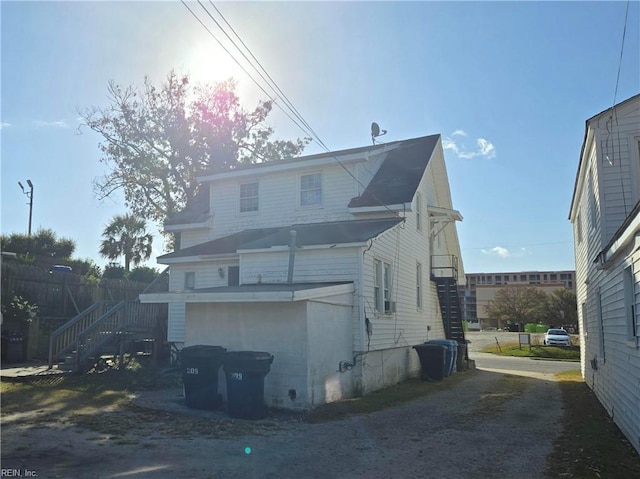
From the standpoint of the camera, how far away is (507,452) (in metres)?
7.64

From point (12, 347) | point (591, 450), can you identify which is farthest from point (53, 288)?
point (591, 450)

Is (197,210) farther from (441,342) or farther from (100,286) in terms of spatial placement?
(441,342)

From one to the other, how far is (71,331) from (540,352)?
98.4 feet

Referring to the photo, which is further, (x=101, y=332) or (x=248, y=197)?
(x=248, y=197)

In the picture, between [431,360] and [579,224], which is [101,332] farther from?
[579,224]

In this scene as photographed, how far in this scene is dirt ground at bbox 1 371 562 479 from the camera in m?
6.50

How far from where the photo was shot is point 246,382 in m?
10.3

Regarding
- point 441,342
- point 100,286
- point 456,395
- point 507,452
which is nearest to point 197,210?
point 100,286

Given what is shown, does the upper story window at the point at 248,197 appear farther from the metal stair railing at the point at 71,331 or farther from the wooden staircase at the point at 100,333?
the metal stair railing at the point at 71,331

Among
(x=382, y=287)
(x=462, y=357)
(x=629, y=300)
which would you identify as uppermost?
(x=382, y=287)

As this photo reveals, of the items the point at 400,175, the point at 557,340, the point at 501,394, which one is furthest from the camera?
the point at 557,340

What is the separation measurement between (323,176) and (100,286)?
11.3 metres

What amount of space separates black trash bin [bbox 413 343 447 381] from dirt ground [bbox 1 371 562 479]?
557 centimetres

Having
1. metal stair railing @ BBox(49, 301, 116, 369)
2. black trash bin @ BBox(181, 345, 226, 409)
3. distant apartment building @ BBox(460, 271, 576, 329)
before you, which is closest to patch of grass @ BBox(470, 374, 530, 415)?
black trash bin @ BBox(181, 345, 226, 409)
